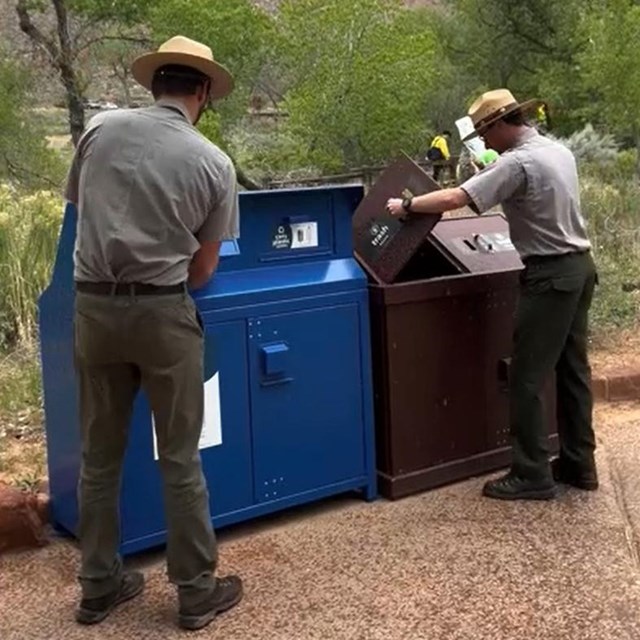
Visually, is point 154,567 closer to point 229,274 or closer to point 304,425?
point 304,425

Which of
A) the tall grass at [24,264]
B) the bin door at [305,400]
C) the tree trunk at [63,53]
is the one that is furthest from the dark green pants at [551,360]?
the tree trunk at [63,53]

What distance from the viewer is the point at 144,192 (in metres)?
3.36

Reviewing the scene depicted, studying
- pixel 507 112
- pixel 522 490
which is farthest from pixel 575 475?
pixel 507 112

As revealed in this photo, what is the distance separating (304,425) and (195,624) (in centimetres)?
113

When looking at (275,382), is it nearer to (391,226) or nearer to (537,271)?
(391,226)

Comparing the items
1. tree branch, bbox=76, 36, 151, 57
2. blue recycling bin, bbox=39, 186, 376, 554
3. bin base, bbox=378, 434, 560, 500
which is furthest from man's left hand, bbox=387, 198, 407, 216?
tree branch, bbox=76, 36, 151, 57

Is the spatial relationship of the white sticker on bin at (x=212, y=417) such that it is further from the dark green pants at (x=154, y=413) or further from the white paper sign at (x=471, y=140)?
the white paper sign at (x=471, y=140)

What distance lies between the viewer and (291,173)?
23375 millimetres

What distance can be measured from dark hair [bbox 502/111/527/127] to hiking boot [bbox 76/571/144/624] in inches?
100

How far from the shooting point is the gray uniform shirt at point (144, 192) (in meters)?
3.37

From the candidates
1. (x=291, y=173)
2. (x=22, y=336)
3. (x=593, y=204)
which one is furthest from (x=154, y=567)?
(x=291, y=173)

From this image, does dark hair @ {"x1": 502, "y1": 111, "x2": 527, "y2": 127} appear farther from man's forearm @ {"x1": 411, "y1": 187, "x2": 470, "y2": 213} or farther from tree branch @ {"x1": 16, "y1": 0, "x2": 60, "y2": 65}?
tree branch @ {"x1": 16, "y1": 0, "x2": 60, "y2": 65}

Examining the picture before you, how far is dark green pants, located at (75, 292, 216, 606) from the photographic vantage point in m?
3.45

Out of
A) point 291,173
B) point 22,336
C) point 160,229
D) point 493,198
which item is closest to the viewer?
point 160,229
